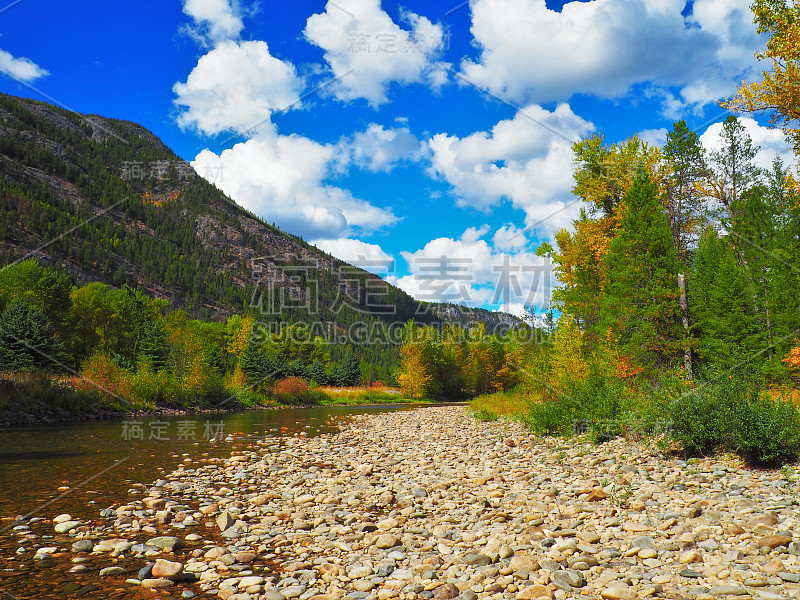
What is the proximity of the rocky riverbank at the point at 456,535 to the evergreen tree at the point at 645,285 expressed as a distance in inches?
437

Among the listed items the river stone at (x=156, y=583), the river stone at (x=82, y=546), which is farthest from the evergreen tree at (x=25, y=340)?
the river stone at (x=156, y=583)

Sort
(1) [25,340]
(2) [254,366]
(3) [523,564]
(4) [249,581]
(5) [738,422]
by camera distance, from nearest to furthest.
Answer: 1. (3) [523,564]
2. (4) [249,581]
3. (5) [738,422]
4. (1) [25,340]
5. (2) [254,366]

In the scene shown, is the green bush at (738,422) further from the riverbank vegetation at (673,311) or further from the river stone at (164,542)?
the river stone at (164,542)

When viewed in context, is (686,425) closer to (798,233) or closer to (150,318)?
(798,233)

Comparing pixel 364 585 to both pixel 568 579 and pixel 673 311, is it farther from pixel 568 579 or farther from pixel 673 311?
pixel 673 311

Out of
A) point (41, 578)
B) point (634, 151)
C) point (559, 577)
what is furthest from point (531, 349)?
point (41, 578)

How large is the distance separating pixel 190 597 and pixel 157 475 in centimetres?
790

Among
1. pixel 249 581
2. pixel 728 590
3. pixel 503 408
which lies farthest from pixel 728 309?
pixel 249 581

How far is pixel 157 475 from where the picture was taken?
12.2 m

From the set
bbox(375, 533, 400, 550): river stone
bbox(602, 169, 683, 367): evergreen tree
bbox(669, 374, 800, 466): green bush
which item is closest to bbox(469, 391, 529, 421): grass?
bbox(602, 169, 683, 367): evergreen tree

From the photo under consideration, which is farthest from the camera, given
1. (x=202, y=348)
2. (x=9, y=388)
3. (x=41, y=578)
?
(x=202, y=348)

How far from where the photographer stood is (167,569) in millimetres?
6008

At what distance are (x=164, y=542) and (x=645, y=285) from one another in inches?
858

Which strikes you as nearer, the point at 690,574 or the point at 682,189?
the point at 690,574
